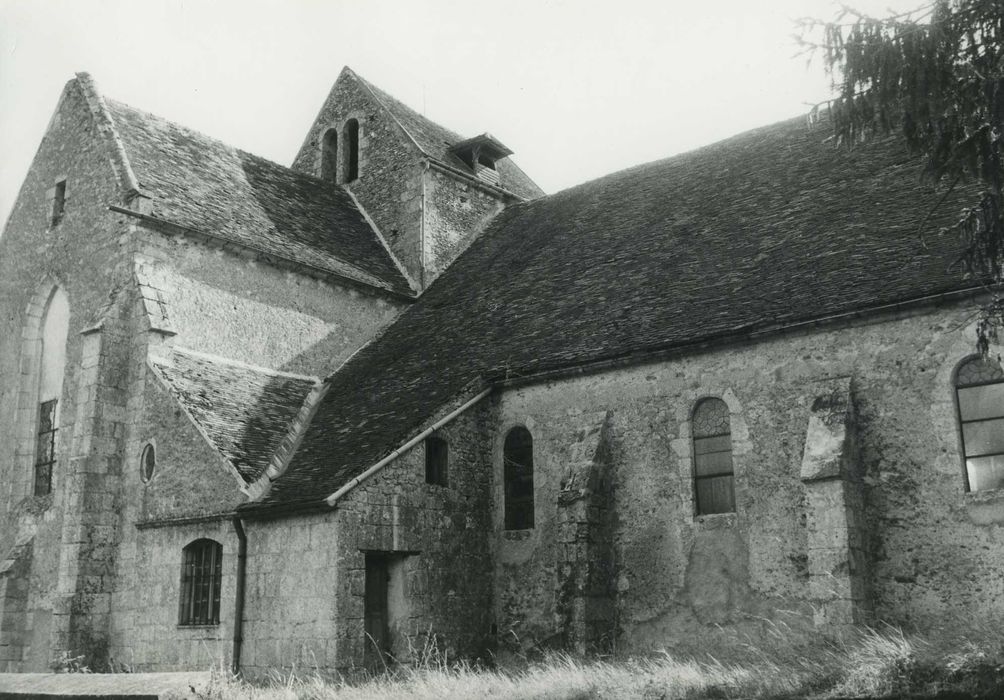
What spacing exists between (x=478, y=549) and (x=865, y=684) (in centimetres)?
854

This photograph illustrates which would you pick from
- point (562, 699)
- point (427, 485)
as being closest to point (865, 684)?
point (562, 699)

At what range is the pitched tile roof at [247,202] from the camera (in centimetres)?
1986

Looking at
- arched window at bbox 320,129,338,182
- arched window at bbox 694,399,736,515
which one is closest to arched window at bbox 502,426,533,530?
arched window at bbox 694,399,736,515

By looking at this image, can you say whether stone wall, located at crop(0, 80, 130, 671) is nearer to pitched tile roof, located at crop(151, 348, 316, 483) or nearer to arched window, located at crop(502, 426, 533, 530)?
pitched tile roof, located at crop(151, 348, 316, 483)

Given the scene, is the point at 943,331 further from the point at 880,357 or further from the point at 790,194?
the point at 790,194

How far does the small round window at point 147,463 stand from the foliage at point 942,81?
1278 centimetres

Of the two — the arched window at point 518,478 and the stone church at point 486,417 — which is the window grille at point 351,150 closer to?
the stone church at point 486,417

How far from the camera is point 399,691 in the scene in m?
12.5

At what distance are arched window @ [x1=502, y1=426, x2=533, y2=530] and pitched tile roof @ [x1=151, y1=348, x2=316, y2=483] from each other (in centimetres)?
404

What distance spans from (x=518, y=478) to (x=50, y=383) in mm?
9676

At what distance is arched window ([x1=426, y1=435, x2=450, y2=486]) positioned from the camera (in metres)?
16.5

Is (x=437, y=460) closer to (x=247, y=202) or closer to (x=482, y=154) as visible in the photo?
(x=247, y=202)

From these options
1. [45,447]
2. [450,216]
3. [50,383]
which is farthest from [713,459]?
[50,383]

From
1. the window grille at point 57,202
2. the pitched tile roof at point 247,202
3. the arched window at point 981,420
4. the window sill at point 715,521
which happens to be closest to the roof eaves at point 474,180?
the pitched tile roof at point 247,202
